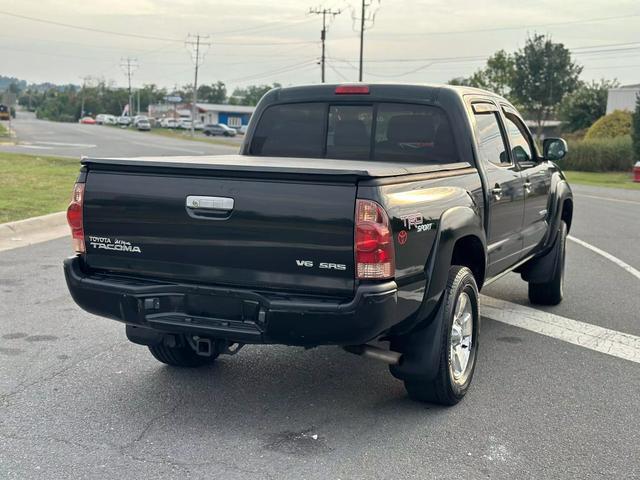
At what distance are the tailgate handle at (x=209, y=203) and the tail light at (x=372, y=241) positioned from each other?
71 cm

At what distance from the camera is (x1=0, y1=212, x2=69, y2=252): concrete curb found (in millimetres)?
10359

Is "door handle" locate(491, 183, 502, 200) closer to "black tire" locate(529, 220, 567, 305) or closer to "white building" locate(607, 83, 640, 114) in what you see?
"black tire" locate(529, 220, 567, 305)

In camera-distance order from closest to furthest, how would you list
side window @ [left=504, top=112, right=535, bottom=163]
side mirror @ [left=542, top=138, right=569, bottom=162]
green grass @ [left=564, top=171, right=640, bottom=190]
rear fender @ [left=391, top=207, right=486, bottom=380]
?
rear fender @ [left=391, top=207, right=486, bottom=380]
side window @ [left=504, top=112, right=535, bottom=163]
side mirror @ [left=542, top=138, right=569, bottom=162]
green grass @ [left=564, top=171, right=640, bottom=190]

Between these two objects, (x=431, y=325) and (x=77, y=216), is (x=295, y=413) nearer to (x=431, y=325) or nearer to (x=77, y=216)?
(x=431, y=325)

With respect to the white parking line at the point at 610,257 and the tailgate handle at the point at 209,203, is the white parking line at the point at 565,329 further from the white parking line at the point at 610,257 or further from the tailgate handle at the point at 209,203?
the tailgate handle at the point at 209,203

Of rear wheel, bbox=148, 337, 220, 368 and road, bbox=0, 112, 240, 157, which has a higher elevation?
road, bbox=0, 112, 240, 157

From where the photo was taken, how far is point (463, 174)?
16.3ft

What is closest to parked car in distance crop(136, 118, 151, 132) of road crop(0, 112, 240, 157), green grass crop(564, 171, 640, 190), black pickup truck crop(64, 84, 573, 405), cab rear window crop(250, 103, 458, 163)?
road crop(0, 112, 240, 157)

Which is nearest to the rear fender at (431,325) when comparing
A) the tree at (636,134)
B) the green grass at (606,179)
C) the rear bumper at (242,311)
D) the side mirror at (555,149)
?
the rear bumper at (242,311)

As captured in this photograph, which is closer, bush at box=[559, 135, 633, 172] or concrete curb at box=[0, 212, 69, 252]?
concrete curb at box=[0, 212, 69, 252]

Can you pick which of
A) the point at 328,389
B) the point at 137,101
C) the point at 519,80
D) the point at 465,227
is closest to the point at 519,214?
the point at 465,227

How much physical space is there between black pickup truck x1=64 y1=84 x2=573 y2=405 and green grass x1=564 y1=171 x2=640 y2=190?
83.4 feet

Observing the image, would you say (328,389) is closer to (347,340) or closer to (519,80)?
(347,340)

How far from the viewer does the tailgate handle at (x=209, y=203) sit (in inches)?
158
